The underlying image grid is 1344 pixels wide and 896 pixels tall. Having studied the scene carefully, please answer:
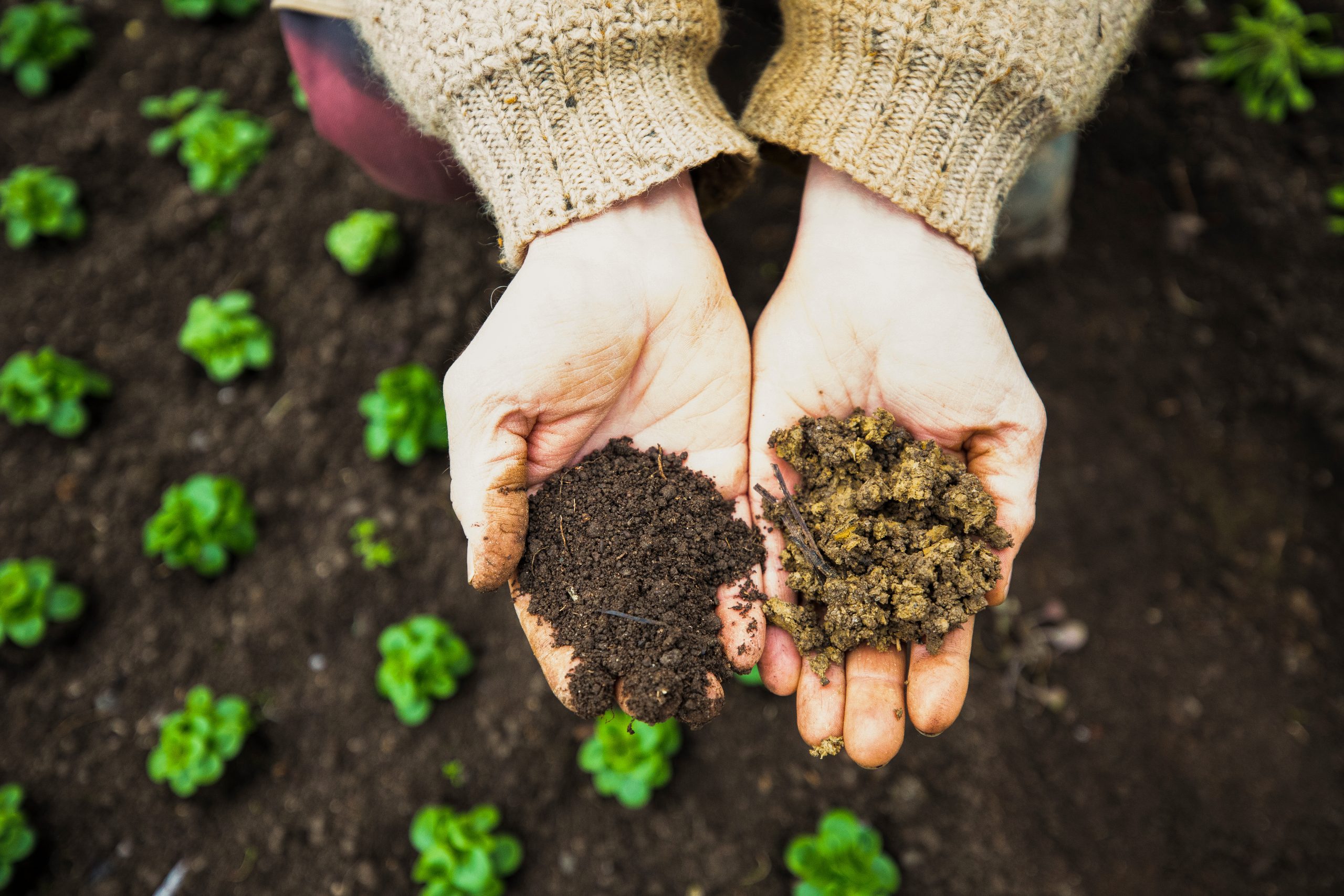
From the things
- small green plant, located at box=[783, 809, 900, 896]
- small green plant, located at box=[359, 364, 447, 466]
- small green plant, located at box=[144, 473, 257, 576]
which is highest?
small green plant, located at box=[359, 364, 447, 466]

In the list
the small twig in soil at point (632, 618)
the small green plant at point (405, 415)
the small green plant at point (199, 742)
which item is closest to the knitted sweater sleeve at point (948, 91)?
the small twig in soil at point (632, 618)

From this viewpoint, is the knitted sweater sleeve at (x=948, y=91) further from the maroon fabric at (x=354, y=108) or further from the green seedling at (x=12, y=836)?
the green seedling at (x=12, y=836)

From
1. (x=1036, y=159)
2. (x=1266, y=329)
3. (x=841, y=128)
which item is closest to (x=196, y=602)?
(x=841, y=128)

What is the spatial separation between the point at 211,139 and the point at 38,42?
1.24m

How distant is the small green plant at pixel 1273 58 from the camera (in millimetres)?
3623

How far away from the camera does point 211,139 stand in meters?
3.66

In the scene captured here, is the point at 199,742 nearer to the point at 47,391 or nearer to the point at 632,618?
the point at 47,391

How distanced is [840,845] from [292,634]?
7.63ft

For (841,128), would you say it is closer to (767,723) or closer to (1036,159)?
(1036,159)

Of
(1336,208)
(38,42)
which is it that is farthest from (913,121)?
(38,42)

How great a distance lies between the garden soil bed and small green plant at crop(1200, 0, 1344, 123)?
10cm

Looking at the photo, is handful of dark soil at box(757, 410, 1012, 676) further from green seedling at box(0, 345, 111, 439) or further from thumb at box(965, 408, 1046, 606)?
green seedling at box(0, 345, 111, 439)

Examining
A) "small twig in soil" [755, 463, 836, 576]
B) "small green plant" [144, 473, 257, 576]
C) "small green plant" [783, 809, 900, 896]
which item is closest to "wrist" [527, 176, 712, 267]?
"small twig in soil" [755, 463, 836, 576]

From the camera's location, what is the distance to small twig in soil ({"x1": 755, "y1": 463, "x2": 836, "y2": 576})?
2.05m
